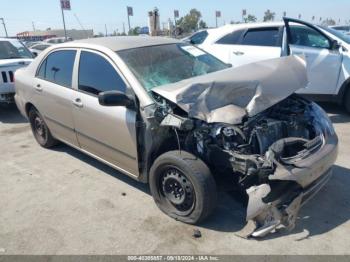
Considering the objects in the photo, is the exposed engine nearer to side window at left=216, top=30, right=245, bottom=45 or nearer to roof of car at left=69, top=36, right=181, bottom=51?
roof of car at left=69, top=36, right=181, bottom=51

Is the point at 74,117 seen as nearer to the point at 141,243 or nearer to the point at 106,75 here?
the point at 106,75

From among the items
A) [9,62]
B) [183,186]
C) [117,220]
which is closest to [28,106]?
[9,62]

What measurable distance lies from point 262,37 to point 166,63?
3781 millimetres

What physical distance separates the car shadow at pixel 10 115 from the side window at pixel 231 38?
463 centimetres

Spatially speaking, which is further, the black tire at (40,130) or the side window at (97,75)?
the black tire at (40,130)

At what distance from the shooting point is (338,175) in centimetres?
405

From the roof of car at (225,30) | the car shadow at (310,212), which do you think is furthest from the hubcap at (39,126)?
the roof of car at (225,30)

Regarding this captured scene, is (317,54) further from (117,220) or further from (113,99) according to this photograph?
(117,220)

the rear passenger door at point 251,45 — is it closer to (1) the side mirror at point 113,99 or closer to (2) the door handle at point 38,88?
(2) the door handle at point 38,88

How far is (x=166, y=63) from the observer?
3881mm

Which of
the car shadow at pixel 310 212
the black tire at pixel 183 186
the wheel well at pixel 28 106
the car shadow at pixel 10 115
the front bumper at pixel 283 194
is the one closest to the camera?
the front bumper at pixel 283 194

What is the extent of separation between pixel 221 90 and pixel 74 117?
1911mm

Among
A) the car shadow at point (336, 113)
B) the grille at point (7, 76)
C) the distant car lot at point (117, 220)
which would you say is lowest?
the distant car lot at point (117, 220)

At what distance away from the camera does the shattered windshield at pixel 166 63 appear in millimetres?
3572
